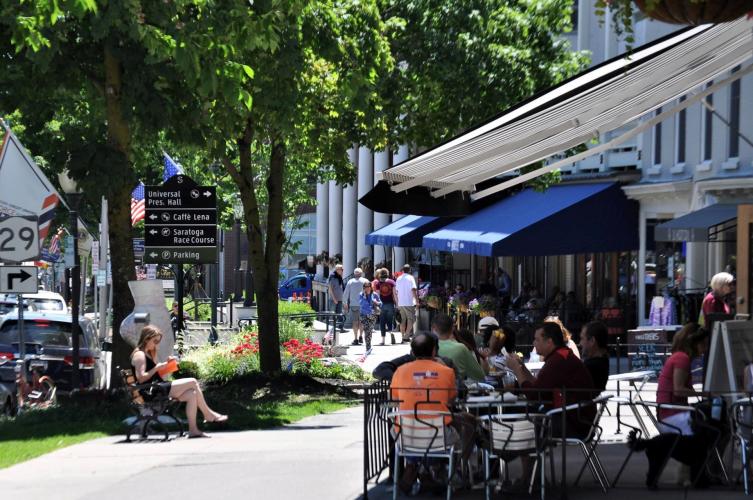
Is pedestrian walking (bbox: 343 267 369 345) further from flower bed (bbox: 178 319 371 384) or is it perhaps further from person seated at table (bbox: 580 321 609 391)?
person seated at table (bbox: 580 321 609 391)

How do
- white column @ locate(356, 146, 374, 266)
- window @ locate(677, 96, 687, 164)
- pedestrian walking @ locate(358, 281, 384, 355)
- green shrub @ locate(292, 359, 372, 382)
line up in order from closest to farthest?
1. green shrub @ locate(292, 359, 372, 382)
2. window @ locate(677, 96, 687, 164)
3. pedestrian walking @ locate(358, 281, 384, 355)
4. white column @ locate(356, 146, 374, 266)

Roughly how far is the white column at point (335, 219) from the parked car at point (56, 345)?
3561 centimetres

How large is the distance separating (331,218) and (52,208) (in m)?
38.9

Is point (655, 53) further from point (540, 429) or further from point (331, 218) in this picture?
point (331, 218)

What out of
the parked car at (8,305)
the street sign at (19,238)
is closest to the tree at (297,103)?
the street sign at (19,238)

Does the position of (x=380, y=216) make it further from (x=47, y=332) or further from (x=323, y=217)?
(x=47, y=332)

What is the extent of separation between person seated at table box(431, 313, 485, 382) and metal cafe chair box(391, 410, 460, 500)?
70.8 inches

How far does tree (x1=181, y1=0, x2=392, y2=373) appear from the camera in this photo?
17.5 metres

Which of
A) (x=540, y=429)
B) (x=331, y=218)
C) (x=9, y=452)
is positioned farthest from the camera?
(x=331, y=218)

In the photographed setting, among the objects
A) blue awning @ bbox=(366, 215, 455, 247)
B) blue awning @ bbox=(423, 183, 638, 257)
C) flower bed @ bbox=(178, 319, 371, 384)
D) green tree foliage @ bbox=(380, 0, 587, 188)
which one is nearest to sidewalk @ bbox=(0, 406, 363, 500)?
flower bed @ bbox=(178, 319, 371, 384)

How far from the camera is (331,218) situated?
189 feet

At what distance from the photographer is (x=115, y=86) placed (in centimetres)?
1677

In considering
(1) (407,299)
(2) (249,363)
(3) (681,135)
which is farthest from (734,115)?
(1) (407,299)

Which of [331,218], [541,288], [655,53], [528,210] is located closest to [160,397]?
[655,53]
